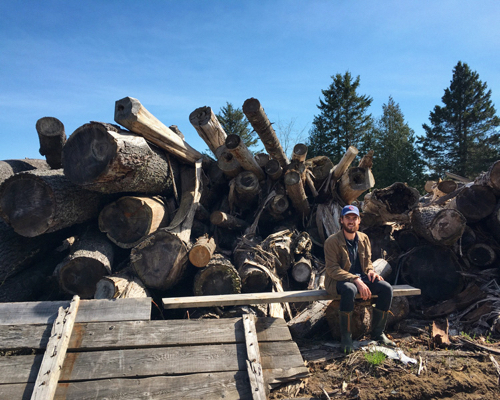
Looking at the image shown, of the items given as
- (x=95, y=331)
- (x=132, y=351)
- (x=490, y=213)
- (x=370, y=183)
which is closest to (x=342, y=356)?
(x=132, y=351)

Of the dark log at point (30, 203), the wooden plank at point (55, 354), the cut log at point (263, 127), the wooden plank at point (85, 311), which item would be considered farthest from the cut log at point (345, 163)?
the wooden plank at point (55, 354)

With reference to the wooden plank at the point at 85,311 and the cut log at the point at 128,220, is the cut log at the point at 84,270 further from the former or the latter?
the wooden plank at the point at 85,311

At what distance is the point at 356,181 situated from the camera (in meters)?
5.45

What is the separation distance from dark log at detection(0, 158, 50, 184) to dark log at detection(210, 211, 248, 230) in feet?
9.74

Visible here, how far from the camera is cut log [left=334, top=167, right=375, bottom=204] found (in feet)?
17.4

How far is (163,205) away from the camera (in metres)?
4.85

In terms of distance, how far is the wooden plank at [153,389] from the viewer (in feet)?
7.75

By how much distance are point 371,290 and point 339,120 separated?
26.9m

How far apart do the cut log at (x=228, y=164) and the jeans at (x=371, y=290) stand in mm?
2659

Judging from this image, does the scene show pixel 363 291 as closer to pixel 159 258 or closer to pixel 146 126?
pixel 159 258

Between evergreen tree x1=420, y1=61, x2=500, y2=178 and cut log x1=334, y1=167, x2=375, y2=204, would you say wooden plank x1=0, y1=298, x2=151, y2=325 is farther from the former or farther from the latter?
evergreen tree x1=420, y1=61, x2=500, y2=178

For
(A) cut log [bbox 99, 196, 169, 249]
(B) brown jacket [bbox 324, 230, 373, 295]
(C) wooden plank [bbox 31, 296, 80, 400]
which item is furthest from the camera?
(A) cut log [bbox 99, 196, 169, 249]

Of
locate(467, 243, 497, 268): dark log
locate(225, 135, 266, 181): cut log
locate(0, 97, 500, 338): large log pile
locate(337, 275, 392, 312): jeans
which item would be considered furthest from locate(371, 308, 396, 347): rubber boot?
locate(225, 135, 266, 181): cut log

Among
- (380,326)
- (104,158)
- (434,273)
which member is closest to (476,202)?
(434,273)
